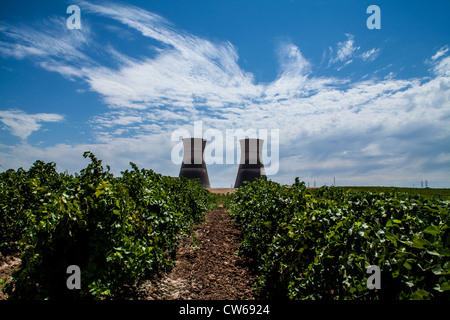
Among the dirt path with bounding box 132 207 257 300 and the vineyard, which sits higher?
the vineyard

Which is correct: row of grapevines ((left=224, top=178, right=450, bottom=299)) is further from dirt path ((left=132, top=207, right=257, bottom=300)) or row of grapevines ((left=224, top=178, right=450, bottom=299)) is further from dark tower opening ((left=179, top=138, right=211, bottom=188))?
dark tower opening ((left=179, top=138, right=211, bottom=188))

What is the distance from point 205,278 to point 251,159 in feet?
94.0

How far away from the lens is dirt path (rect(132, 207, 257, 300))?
429cm

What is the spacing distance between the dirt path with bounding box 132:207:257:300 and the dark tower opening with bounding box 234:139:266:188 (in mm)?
25787

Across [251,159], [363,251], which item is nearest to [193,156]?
[251,159]

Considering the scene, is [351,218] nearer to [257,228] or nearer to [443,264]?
[443,264]

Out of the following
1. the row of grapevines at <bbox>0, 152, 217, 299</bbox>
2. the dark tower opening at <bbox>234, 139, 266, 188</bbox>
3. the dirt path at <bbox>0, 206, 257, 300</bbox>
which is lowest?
the dirt path at <bbox>0, 206, 257, 300</bbox>

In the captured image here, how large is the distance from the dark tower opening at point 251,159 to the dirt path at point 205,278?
25787 mm

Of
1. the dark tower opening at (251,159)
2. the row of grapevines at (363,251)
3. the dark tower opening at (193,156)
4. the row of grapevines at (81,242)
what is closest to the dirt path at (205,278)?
the row of grapevines at (363,251)

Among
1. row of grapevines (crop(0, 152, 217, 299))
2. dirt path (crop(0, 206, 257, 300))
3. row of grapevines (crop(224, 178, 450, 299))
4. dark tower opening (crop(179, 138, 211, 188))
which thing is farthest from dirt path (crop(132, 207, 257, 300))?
dark tower opening (crop(179, 138, 211, 188))

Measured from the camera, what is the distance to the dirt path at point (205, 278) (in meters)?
4.29

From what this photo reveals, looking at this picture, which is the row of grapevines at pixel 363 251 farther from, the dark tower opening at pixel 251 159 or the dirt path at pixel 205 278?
the dark tower opening at pixel 251 159

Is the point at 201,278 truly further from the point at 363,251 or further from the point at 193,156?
the point at 193,156
